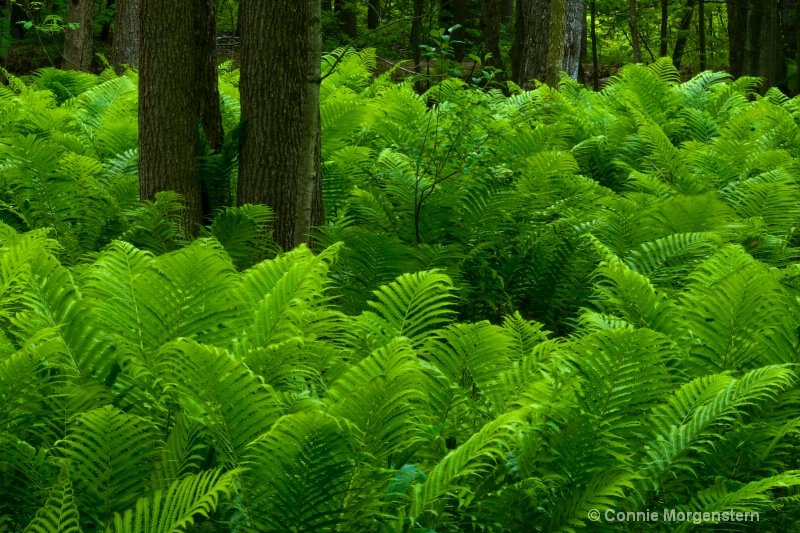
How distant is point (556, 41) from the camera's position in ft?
25.5

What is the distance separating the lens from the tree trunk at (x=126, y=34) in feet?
31.6

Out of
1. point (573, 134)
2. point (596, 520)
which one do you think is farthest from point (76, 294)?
point (573, 134)

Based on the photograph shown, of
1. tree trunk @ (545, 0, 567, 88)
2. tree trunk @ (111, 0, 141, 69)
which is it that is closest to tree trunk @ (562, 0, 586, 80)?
tree trunk @ (545, 0, 567, 88)

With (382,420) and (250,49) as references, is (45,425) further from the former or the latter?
(250,49)

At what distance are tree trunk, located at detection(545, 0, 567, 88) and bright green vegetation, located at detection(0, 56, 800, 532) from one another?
10.9ft

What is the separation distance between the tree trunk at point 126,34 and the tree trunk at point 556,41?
4.55 metres

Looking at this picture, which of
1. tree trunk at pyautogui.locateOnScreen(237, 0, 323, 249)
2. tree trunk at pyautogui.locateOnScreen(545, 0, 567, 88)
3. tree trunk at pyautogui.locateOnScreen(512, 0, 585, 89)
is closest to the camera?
tree trunk at pyautogui.locateOnScreen(237, 0, 323, 249)

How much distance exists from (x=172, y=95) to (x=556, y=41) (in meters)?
4.08

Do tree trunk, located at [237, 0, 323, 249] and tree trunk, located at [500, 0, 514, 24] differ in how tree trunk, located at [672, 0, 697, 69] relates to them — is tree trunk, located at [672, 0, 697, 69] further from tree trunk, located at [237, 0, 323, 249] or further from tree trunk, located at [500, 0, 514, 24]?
tree trunk, located at [237, 0, 323, 249]

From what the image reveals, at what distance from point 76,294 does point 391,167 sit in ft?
8.54

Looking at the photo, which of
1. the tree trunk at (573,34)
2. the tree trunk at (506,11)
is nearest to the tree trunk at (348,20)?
the tree trunk at (506,11)

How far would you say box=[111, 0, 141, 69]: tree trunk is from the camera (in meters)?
9.63

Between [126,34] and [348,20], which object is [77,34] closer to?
[126,34]

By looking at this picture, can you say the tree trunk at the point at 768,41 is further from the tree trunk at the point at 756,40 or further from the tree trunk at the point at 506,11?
the tree trunk at the point at 506,11
